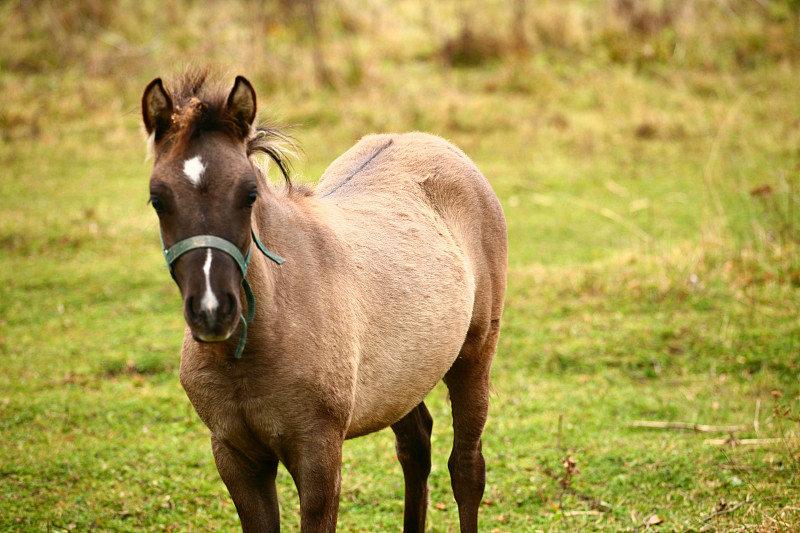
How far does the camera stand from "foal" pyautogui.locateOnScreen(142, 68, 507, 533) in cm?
239

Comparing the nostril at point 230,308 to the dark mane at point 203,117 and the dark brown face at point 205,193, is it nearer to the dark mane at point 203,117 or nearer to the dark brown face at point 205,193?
the dark brown face at point 205,193

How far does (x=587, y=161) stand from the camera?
1128cm

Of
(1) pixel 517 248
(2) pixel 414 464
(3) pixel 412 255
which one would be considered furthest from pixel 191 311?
(1) pixel 517 248

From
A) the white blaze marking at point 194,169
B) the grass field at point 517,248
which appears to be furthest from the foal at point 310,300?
the grass field at point 517,248

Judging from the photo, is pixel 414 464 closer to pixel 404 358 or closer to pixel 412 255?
pixel 404 358

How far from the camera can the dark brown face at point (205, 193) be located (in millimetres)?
2244

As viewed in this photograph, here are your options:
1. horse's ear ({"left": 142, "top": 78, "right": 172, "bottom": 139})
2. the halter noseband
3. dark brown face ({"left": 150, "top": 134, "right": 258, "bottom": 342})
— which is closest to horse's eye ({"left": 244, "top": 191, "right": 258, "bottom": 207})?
dark brown face ({"left": 150, "top": 134, "right": 258, "bottom": 342})

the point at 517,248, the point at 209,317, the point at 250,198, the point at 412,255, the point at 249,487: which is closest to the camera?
the point at 209,317

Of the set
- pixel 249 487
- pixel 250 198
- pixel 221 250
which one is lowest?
pixel 249 487

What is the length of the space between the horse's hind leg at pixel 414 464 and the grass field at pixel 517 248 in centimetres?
38

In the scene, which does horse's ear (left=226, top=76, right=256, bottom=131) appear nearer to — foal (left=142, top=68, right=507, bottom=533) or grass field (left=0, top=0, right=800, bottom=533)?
foal (left=142, top=68, right=507, bottom=533)

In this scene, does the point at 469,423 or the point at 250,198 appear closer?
the point at 250,198

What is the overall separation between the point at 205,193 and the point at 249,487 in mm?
1227

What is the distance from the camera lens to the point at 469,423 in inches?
152
